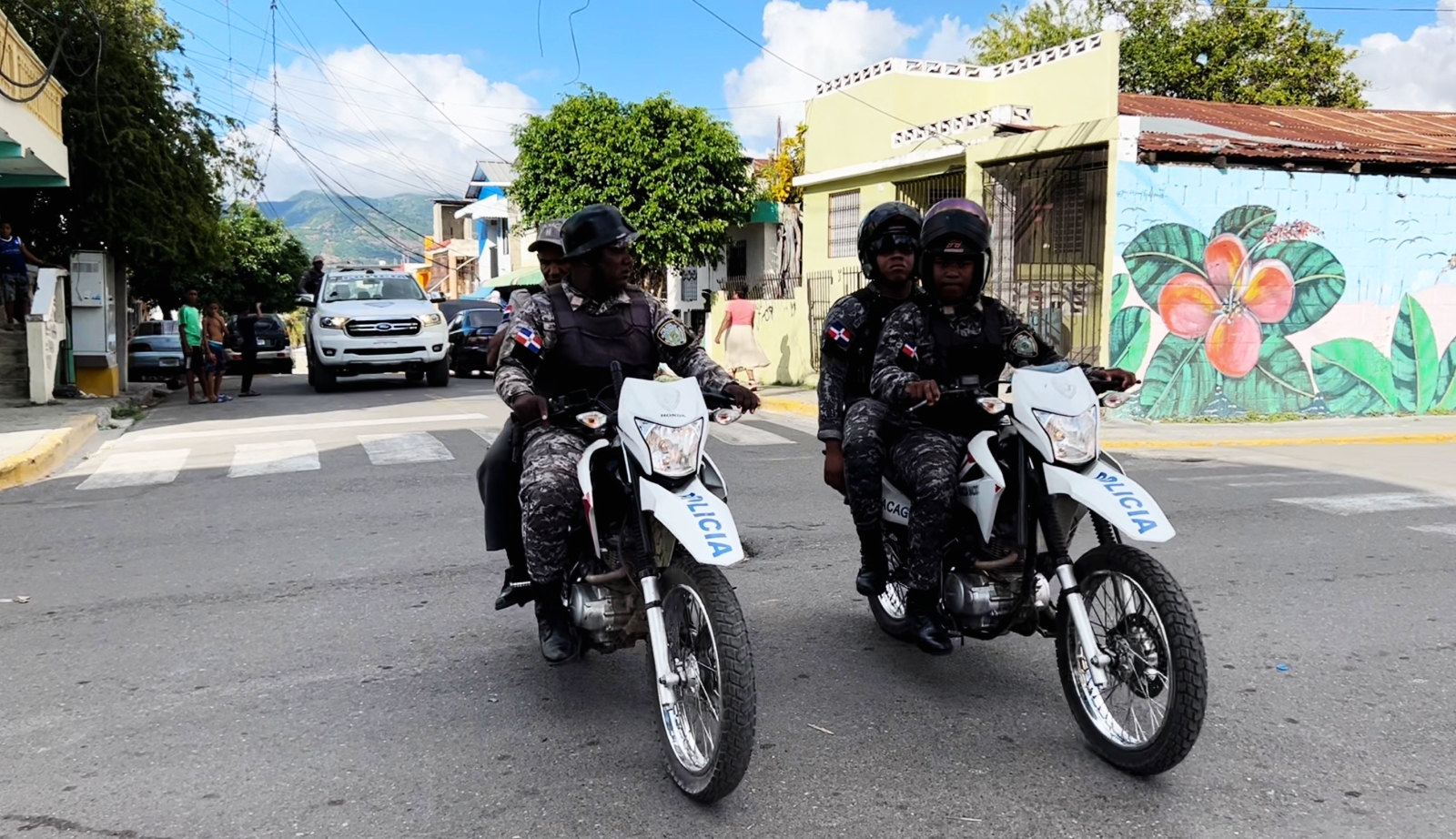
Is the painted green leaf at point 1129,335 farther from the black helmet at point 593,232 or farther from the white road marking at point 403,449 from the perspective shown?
the black helmet at point 593,232

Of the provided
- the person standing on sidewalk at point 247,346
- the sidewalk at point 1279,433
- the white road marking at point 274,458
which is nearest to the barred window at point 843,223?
the sidewalk at point 1279,433

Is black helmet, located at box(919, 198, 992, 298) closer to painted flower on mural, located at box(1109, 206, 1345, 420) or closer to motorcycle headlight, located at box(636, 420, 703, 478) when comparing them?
motorcycle headlight, located at box(636, 420, 703, 478)

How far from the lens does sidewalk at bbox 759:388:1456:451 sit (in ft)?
39.6

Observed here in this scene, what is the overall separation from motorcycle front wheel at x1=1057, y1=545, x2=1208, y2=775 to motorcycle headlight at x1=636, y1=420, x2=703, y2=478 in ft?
4.12

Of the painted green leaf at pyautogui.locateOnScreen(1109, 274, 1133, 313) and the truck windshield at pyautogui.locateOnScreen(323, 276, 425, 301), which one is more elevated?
the truck windshield at pyautogui.locateOnScreen(323, 276, 425, 301)

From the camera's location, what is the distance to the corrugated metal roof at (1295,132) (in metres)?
13.6

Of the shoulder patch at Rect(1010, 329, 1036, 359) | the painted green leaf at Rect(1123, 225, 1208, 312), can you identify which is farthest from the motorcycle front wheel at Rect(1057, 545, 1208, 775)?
the painted green leaf at Rect(1123, 225, 1208, 312)

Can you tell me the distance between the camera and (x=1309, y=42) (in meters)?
31.4

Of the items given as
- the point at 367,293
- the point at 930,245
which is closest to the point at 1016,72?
the point at 367,293

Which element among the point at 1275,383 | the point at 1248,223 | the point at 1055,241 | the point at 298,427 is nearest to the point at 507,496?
the point at 298,427

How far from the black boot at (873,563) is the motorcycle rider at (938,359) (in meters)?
0.37

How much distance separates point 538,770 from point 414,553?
3.29 metres

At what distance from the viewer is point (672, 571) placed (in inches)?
131

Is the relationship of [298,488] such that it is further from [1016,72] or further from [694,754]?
[1016,72]
